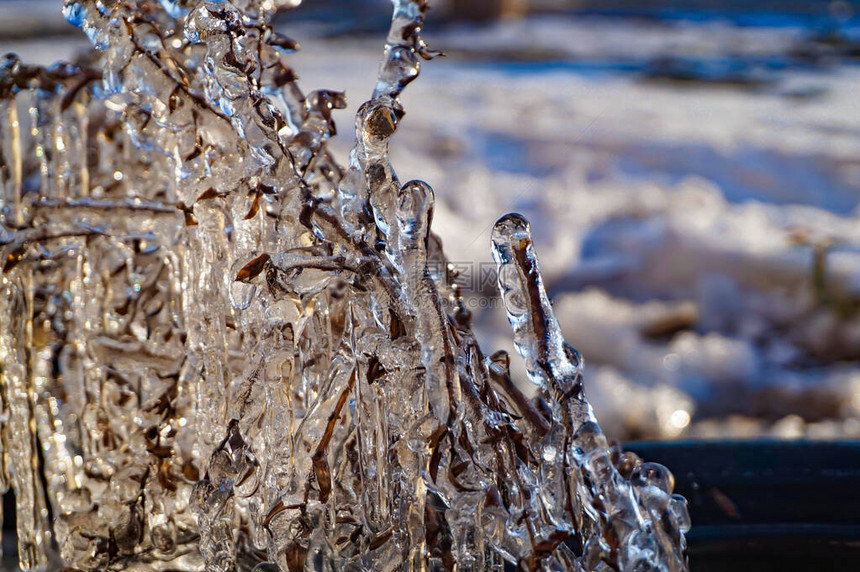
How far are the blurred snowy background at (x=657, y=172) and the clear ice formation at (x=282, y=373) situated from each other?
94 cm

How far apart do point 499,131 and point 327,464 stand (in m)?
2.32

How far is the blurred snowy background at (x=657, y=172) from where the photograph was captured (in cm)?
195

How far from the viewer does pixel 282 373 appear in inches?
18.6

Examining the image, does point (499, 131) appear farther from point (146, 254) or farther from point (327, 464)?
point (327, 464)

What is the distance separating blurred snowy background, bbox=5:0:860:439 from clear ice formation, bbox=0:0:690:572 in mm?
941

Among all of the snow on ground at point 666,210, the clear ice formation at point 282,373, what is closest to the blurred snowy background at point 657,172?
the snow on ground at point 666,210

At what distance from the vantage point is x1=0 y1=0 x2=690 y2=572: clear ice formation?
17.6 inches

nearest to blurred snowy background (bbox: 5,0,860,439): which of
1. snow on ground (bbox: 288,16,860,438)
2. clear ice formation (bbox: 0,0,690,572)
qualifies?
snow on ground (bbox: 288,16,860,438)

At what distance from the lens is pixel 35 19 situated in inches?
108

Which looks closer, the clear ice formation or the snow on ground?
the clear ice formation

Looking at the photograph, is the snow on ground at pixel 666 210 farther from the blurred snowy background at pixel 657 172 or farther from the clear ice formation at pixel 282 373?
the clear ice formation at pixel 282 373

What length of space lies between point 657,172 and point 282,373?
2230 millimetres

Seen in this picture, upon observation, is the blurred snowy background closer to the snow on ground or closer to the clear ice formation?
the snow on ground

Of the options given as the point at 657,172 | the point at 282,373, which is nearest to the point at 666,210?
the point at 657,172
